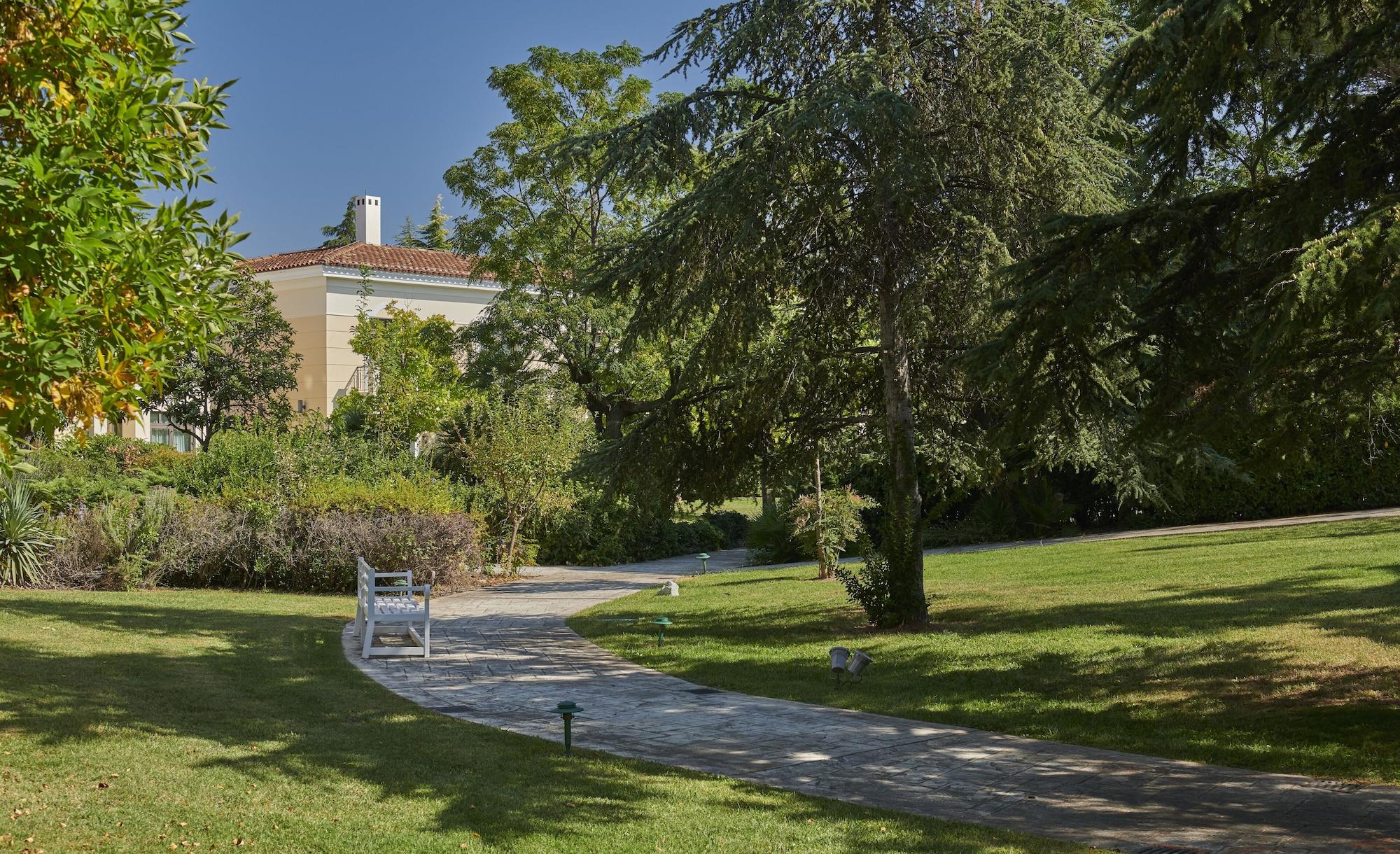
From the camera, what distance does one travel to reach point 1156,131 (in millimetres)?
9094

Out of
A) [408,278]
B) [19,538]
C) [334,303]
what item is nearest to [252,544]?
[19,538]

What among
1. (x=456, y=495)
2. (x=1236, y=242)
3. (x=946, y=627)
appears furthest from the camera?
(x=456, y=495)

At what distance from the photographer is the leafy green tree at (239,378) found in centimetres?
3123

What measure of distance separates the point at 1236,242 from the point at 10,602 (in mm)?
14806

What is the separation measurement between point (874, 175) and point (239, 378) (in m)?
23.8

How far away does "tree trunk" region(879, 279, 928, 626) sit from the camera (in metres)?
13.5

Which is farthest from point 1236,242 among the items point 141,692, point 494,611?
point 494,611

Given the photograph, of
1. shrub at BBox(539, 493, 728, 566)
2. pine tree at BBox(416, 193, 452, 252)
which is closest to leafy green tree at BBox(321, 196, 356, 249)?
pine tree at BBox(416, 193, 452, 252)

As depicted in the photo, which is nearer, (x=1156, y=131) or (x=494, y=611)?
(x=1156, y=131)

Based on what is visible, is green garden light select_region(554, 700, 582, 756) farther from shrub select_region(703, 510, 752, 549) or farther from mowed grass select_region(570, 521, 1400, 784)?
shrub select_region(703, 510, 752, 549)

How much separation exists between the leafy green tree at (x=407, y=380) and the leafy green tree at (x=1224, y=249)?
1794cm

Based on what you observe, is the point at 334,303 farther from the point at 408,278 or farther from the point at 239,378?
the point at 239,378

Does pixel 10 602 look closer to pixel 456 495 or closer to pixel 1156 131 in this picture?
pixel 456 495

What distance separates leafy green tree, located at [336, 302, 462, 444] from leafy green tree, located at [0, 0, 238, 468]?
1795cm
